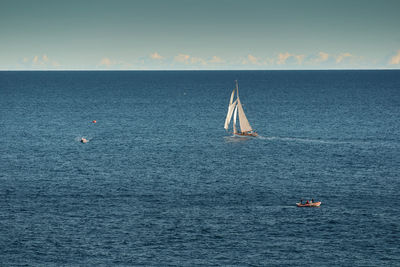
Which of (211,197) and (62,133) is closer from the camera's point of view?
(211,197)

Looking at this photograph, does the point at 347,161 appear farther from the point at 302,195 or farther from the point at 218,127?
the point at 218,127

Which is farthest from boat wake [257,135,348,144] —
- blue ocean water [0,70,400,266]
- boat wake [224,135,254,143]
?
boat wake [224,135,254,143]

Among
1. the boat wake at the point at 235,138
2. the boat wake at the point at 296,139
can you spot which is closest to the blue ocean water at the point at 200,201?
the boat wake at the point at 296,139

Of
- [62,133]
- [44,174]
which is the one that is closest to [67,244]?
[44,174]

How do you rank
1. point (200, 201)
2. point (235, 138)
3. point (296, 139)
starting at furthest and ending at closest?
point (235, 138) → point (296, 139) → point (200, 201)

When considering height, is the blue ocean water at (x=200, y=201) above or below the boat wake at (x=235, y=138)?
below

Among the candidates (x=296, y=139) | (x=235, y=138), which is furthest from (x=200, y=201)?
(x=296, y=139)

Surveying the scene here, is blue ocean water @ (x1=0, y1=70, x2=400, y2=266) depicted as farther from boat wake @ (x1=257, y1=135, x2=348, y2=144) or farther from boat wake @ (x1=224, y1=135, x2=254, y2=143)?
boat wake @ (x1=224, y1=135, x2=254, y2=143)

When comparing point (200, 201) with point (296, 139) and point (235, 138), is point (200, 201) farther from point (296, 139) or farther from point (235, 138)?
point (296, 139)

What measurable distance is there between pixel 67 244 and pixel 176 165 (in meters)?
49.5

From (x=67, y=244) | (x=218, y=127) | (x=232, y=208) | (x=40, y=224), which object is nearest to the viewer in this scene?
(x=67, y=244)

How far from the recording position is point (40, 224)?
84562 millimetres

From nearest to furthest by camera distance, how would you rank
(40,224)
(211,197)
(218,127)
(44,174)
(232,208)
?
(40,224)
(232,208)
(211,197)
(44,174)
(218,127)

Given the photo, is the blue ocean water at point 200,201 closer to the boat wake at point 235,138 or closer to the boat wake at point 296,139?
the boat wake at point 296,139
